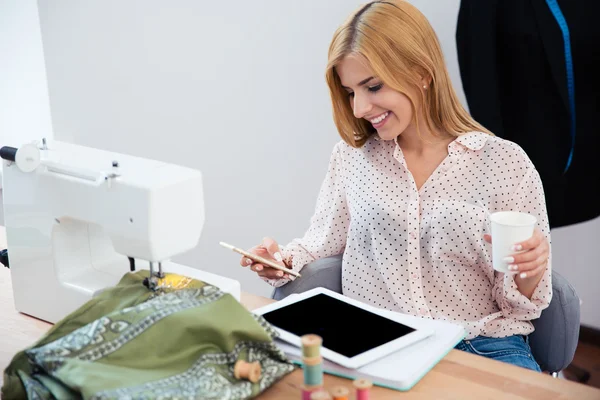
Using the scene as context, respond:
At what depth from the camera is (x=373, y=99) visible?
1.90 m

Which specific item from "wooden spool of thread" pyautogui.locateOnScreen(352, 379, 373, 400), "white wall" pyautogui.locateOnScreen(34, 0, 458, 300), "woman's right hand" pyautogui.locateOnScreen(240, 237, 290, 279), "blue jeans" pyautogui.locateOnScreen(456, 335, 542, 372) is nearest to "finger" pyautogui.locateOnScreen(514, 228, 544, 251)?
"blue jeans" pyautogui.locateOnScreen(456, 335, 542, 372)

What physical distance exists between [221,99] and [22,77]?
994 millimetres

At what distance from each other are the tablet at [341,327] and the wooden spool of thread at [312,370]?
18cm

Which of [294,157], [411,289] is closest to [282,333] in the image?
[411,289]

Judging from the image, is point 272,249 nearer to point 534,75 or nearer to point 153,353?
point 153,353

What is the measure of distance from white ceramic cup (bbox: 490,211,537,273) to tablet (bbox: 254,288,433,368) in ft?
0.67

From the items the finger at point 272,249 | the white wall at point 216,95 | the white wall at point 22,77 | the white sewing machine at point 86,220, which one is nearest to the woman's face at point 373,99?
the finger at point 272,249

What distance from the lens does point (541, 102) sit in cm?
261

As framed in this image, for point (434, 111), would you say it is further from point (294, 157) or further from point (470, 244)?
point (294, 157)

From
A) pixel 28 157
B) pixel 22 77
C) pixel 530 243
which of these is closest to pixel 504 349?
pixel 530 243

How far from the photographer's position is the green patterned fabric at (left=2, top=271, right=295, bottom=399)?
1.20 meters

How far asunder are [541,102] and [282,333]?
1.55m

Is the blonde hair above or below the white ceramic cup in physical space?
above

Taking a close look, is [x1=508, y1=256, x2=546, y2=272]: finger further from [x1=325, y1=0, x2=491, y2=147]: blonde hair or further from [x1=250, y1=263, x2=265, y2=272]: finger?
[x1=250, y1=263, x2=265, y2=272]: finger
